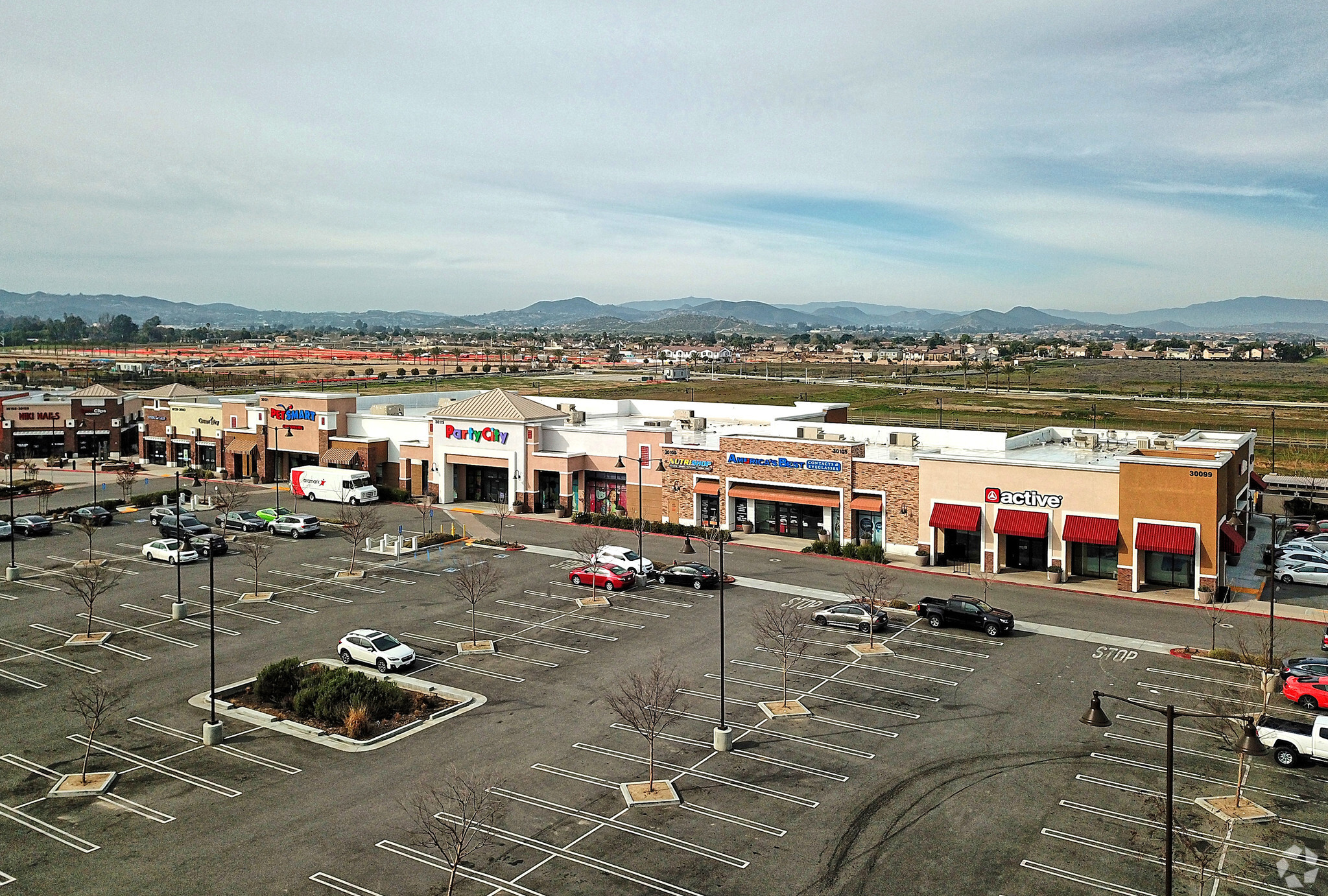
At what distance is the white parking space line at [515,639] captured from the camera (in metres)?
35.3

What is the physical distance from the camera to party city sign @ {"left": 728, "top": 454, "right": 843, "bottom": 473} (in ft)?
177

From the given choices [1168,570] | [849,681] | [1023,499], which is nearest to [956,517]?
[1023,499]

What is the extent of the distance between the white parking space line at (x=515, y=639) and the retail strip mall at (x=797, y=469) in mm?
21703

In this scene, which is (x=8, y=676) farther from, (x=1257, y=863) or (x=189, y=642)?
(x=1257, y=863)

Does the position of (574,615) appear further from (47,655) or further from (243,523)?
(243,523)

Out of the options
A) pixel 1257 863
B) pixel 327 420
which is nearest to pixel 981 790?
pixel 1257 863

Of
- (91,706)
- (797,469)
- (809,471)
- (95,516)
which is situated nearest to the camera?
(91,706)

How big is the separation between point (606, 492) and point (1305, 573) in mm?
40173

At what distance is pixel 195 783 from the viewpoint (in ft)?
78.5

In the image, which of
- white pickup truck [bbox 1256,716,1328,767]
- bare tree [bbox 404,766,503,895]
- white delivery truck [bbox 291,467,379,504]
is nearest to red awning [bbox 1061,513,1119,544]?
white pickup truck [bbox 1256,716,1328,767]

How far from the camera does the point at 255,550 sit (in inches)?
1777

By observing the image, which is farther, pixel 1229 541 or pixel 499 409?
pixel 499 409

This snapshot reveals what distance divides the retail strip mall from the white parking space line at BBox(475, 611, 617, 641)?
65.5ft

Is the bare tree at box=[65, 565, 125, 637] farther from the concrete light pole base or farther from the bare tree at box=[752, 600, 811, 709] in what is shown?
the bare tree at box=[752, 600, 811, 709]
